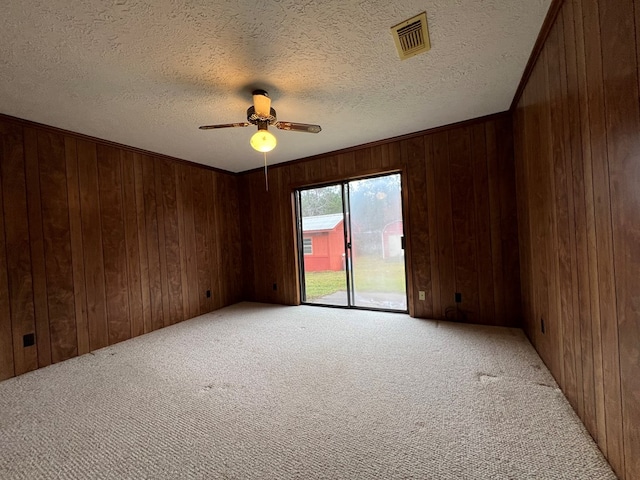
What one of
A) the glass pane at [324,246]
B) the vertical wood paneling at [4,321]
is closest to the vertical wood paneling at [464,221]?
the glass pane at [324,246]

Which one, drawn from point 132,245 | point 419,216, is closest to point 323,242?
point 419,216

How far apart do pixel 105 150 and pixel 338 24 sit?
295 centimetres

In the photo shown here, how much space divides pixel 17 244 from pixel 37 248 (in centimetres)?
13

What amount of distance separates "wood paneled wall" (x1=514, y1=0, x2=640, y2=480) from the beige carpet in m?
0.27

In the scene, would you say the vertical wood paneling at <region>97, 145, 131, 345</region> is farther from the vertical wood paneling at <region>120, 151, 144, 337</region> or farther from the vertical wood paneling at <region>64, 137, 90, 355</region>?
the vertical wood paneling at <region>64, 137, 90, 355</region>

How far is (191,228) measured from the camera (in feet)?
13.0

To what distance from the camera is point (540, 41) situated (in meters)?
1.73

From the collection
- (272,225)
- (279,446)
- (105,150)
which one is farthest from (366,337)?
(105,150)

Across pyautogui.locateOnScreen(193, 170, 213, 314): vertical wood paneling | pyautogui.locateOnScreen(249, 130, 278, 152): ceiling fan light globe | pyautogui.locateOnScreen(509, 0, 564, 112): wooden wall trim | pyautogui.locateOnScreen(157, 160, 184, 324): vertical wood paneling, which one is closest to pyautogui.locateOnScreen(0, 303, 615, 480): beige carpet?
pyautogui.locateOnScreen(157, 160, 184, 324): vertical wood paneling

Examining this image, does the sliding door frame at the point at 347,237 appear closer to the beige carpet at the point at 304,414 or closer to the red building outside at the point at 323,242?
the red building outside at the point at 323,242

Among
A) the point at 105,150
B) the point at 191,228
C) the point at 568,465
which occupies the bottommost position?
the point at 568,465

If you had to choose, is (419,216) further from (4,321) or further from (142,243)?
(4,321)

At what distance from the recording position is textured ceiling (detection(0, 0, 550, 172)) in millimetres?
1421

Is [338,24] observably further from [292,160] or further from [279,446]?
[292,160]
